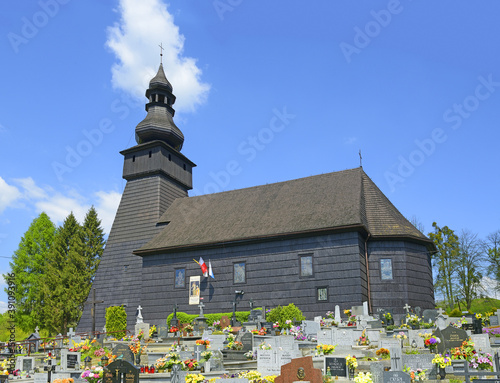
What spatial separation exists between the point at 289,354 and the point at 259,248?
1133cm

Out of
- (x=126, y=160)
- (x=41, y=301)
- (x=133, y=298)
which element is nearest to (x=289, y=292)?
(x=133, y=298)

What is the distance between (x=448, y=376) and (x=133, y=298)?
63.7 ft

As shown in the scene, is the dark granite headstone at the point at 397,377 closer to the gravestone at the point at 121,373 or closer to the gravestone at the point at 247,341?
the gravestone at the point at 121,373

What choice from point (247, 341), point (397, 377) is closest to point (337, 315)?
point (247, 341)

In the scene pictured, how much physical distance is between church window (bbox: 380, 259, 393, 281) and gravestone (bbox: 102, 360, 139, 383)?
47.7 ft

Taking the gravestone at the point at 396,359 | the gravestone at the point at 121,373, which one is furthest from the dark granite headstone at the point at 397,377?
the gravestone at the point at 121,373

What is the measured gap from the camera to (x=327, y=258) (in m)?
22.0

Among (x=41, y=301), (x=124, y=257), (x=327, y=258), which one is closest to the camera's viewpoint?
(x=327, y=258)

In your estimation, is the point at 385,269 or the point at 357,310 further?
the point at 385,269

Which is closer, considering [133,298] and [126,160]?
[133,298]

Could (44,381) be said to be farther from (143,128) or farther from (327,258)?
(143,128)

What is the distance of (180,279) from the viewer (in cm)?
2548

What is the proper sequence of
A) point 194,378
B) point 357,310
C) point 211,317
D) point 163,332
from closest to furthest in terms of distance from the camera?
point 194,378, point 357,310, point 163,332, point 211,317

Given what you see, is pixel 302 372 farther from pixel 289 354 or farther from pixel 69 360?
pixel 69 360
